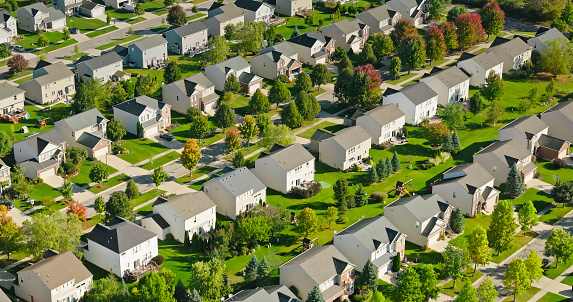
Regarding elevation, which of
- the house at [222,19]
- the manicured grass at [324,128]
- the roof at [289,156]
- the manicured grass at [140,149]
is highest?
the roof at [289,156]

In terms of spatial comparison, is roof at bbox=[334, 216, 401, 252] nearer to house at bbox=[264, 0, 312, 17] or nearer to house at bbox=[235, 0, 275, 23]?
house at bbox=[235, 0, 275, 23]

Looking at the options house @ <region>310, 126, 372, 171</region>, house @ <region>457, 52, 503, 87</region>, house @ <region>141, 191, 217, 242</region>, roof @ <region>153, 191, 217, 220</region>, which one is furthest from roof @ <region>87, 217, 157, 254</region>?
house @ <region>457, 52, 503, 87</region>

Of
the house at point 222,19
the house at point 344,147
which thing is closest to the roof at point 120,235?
the house at point 344,147

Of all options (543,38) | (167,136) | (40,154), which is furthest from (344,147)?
(543,38)

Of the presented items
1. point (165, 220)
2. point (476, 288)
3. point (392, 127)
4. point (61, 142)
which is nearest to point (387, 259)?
point (476, 288)

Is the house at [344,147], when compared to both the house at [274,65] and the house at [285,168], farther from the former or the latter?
the house at [274,65]

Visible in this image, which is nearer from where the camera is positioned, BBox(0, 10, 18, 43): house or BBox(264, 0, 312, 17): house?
BBox(0, 10, 18, 43): house

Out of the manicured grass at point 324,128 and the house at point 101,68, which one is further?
the house at point 101,68
